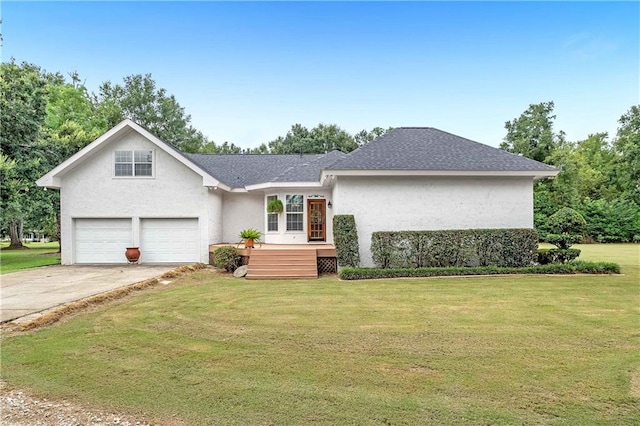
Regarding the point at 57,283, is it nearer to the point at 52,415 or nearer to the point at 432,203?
the point at 52,415

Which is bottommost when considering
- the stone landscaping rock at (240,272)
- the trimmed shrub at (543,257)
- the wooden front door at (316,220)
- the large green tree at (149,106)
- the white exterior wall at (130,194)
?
the stone landscaping rock at (240,272)

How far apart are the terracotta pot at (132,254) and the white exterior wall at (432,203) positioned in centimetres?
896

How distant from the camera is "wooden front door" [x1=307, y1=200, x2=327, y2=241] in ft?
51.5

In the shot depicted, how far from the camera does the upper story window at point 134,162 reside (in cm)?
1529

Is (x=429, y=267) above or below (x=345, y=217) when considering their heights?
below

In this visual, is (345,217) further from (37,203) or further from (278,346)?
(37,203)

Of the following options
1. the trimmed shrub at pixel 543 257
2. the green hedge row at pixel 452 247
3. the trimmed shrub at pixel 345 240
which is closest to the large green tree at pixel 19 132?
the trimmed shrub at pixel 345 240

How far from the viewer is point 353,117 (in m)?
37.3

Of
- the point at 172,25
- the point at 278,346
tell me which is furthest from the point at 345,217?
the point at 172,25

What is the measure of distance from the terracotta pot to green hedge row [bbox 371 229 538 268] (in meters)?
10.2

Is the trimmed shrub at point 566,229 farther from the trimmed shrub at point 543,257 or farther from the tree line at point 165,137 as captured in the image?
the tree line at point 165,137

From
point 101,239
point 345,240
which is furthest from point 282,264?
point 101,239

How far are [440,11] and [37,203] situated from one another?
72.4ft

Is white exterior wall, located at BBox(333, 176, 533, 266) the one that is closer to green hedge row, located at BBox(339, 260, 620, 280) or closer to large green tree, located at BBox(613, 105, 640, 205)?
green hedge row, located at BBox(339, 260, 620, 280)
